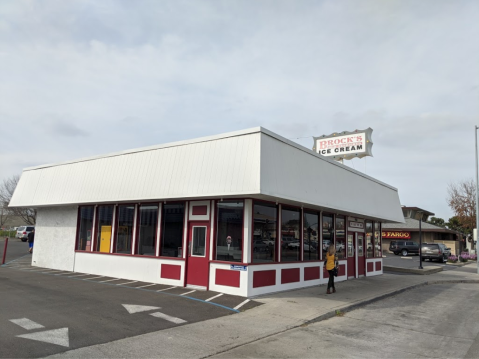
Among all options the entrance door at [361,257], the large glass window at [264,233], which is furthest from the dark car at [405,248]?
the large glass window at [264,233]

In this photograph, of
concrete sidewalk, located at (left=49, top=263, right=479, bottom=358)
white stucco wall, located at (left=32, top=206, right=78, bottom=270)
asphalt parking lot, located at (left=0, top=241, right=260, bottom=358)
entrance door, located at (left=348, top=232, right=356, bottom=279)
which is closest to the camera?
concrete sidewalk, located at (left=49, top=263, right=479, bottom=358)

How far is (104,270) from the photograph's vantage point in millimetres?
14914

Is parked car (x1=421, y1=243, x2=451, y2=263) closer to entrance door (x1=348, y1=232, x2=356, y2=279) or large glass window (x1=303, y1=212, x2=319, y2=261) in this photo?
entrance door (x1=348, y1=232, x2=356, y2=279)

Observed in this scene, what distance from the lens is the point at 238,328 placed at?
768 cm

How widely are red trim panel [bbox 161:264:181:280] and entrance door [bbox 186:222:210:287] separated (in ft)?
1.23

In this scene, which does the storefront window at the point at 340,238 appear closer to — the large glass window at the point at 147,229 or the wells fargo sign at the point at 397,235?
the large glass window at the point at 147,229

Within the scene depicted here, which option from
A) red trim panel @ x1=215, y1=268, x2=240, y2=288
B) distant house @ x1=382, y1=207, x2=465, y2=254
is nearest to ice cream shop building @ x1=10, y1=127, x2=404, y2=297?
red trim panel @ x1=215, y1=268, x2=240, y2=288

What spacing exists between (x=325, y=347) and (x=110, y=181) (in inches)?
407

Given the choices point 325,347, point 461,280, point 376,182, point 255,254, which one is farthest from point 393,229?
point 325,347

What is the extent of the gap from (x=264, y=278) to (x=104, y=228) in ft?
25.3

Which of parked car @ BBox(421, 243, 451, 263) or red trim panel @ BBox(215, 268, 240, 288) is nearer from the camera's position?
red trim panel @ BBox(215, 268, 240, 288)

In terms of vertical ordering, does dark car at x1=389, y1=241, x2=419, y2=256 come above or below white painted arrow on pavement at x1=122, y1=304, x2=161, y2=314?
above

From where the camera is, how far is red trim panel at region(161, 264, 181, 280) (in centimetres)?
1242

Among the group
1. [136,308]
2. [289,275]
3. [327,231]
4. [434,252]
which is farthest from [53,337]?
[434,252]
